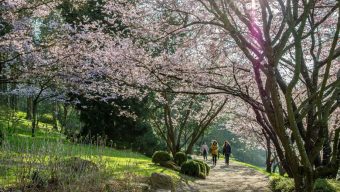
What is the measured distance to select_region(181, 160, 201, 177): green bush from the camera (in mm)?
17328

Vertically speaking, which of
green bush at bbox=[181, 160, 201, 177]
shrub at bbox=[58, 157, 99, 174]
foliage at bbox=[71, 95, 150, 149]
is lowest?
green bush at bbox=[181, 160, 201, 177]

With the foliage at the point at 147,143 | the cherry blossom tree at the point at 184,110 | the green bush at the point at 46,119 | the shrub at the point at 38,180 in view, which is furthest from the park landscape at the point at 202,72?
the green bush at the point at 46,119

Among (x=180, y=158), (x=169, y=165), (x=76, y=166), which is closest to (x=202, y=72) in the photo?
(x=76, y=166)

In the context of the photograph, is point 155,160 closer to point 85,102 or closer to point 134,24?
point 134,24

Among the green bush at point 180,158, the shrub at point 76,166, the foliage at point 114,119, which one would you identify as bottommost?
the green bush at point 180,158

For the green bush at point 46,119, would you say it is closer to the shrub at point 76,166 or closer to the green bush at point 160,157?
the green bush at point 160,157

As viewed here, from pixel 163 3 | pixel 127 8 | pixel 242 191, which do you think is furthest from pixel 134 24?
pixel 242 191

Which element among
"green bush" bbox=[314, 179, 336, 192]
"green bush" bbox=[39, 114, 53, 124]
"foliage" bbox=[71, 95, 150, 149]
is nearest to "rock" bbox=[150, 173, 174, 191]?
"green bush" bbox=[314, 179, 336, 192]

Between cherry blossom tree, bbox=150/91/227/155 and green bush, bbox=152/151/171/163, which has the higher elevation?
cherry blossom tree, bbox=150/91/227/155

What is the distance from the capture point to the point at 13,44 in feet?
46.9

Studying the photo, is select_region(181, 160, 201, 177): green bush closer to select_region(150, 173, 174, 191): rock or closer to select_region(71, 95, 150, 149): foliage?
select_region(150, 173, 174, 191): rock

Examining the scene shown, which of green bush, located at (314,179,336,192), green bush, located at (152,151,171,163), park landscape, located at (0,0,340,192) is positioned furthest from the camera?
green bush, located at (152,151,171,163)

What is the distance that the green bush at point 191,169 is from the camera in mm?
17328

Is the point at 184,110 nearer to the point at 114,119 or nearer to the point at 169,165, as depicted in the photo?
the point at 114,119
